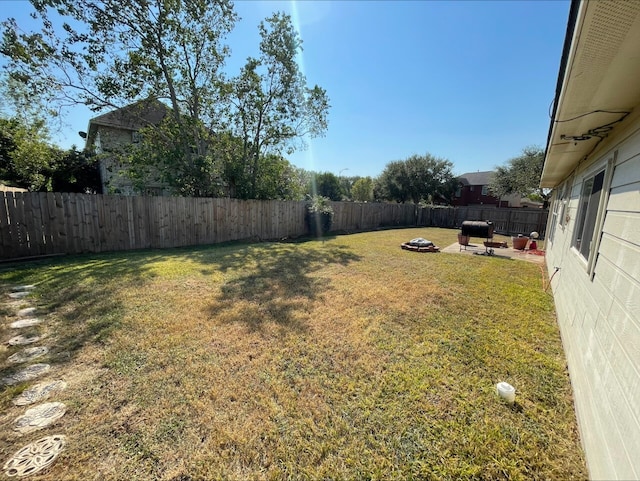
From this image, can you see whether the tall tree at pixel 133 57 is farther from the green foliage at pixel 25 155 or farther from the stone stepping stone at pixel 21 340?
the stone stepping stone at pixel 21 340

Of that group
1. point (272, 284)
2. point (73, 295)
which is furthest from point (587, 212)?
point (73, 295)

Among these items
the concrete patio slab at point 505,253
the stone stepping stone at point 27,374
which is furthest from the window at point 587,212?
the stone stepping stone at point 27,374

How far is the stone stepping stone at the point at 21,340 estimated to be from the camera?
274 centimetres

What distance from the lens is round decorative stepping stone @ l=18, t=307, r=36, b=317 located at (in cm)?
336

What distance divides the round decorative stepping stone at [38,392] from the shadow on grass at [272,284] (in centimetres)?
159

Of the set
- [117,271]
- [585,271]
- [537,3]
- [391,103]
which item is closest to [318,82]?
[391,103]

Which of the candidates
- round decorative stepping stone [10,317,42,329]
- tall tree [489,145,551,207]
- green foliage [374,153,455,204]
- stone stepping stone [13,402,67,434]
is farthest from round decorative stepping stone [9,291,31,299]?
green foliage [374,153,455,204]

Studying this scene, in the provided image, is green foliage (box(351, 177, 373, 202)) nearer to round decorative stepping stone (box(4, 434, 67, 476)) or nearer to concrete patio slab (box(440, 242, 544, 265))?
concrete patio slab (box(440, 242, 544, 265))

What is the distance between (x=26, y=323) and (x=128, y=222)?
5.03 m

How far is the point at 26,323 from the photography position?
3.15 m

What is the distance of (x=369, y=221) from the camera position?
1644 cm

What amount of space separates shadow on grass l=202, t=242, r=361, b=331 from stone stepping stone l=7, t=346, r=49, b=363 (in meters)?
1.71

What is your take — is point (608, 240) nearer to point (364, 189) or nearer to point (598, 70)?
point (598, 70)

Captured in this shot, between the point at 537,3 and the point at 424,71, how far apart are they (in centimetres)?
619
